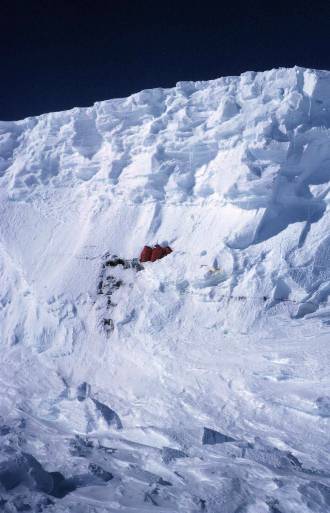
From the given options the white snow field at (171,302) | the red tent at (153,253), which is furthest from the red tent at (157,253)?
the white snow field at (171,302)

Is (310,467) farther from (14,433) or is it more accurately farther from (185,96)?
(185,96)

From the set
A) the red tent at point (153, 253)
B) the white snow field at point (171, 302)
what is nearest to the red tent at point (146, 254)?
the red tent at point (153, 253)

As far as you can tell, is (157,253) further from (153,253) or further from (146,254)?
(146,254)

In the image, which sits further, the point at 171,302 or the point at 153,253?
the point at 153,253

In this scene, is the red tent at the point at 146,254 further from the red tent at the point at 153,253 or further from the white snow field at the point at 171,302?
the white snow field at the point at 171,302

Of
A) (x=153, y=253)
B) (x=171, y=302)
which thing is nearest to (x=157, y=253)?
(x=153, y=253)

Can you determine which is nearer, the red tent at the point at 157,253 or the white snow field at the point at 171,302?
the white snow field at the point at 171,302

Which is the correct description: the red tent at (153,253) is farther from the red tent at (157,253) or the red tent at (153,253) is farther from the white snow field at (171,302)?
the white snow field at (171,302)

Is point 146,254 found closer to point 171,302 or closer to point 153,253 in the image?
point 153,253

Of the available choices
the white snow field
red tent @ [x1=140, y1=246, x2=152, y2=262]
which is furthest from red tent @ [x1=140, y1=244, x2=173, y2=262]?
the white snow field

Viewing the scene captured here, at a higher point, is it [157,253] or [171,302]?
[157,253]
